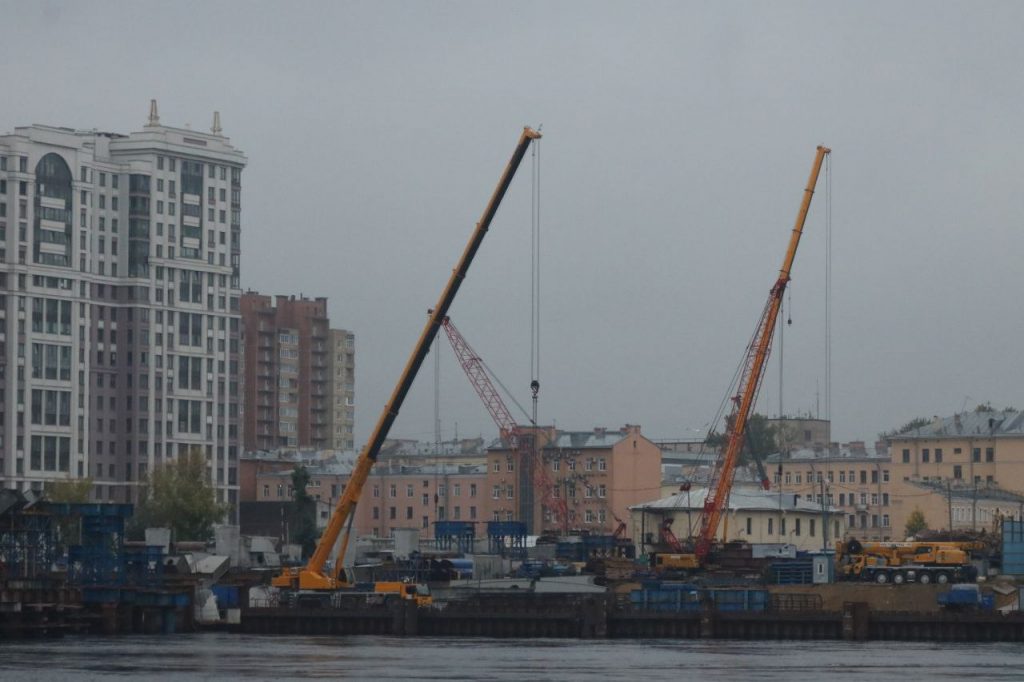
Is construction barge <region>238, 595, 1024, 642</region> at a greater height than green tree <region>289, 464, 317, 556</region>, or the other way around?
green tree <region>289, 464, 317, 556</region>

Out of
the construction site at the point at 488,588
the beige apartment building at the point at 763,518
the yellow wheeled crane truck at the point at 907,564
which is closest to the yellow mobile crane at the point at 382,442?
the construction site at the point at 488,588

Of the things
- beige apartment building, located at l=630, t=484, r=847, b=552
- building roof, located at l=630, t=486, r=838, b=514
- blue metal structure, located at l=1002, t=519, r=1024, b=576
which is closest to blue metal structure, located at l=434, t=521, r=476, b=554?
beige apartment building, located at l=630, t=484, r=847, b=552

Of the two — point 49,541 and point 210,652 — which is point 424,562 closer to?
point 49,541

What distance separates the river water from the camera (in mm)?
82250

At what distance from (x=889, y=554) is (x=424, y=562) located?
2846 centimetres

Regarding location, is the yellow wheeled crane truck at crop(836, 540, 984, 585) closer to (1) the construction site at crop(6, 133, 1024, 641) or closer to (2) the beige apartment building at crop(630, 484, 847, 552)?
(1) the construction site at crop(6, 133, 1024, 641)

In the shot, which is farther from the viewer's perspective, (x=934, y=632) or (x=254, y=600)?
(x=254, y=600)

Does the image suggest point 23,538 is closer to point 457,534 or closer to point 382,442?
point 382,442

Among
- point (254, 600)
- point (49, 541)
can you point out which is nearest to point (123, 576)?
point (49, 541)

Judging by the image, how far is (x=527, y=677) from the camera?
8131cm

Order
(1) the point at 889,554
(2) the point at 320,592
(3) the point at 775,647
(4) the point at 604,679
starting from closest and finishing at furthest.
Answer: (4) the point at 604,679 < (3) the point at 775,647 < (2) the point at 320,592 < (1) the point at 889,554

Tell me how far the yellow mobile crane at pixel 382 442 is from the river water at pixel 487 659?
9.48 meters

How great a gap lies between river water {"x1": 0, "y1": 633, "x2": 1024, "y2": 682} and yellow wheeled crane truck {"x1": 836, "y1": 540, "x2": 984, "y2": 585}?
18.8 m

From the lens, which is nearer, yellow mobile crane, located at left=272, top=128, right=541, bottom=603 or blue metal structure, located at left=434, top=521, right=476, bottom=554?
yellow mobile crane, located at left=272, top=128, right=541, bottom=603
